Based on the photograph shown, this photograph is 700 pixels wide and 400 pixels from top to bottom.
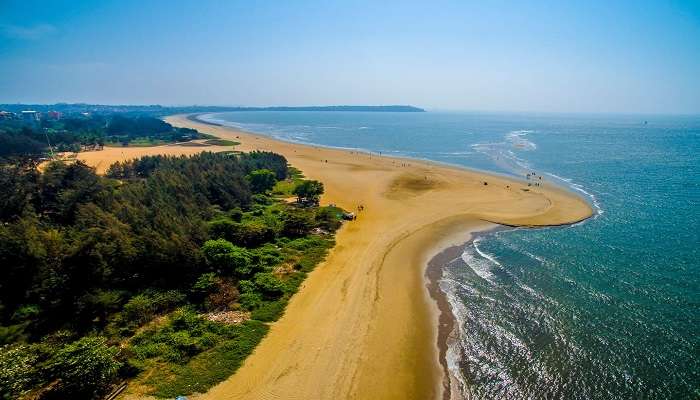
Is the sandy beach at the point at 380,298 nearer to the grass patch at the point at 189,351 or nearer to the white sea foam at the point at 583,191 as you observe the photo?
the grass patch at the point at 189,351

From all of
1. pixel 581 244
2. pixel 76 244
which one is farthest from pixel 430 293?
pixel 76 244

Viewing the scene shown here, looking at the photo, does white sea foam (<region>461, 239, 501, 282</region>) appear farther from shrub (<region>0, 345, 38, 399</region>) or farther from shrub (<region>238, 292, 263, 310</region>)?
shrub (<region>0, 345, 38, 399</region>)

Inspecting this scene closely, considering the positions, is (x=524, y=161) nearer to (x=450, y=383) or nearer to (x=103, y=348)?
(x=450, y=383)

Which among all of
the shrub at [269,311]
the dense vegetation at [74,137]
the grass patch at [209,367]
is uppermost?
the dense vegetation at [74,137]

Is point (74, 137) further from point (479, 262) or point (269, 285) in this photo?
point (479, 262)

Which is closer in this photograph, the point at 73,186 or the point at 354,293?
the point at 354,293

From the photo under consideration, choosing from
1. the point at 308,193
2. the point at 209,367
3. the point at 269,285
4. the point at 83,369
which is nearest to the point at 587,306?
the point at 269,285

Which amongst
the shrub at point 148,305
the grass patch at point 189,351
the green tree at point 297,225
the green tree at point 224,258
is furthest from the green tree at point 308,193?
the grass patch at point 189,351
